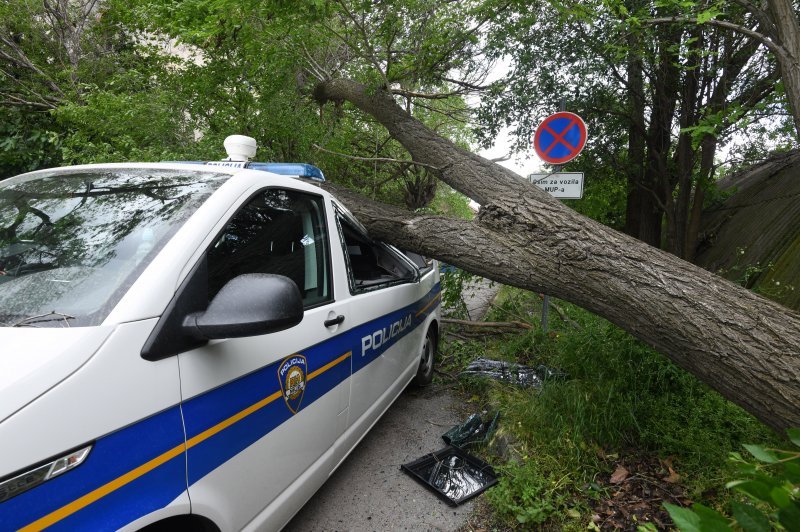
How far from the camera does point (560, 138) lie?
16.1ft

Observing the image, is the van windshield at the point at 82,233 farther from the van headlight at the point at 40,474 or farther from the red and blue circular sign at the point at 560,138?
the red and blue circular sign at the point at 560,138

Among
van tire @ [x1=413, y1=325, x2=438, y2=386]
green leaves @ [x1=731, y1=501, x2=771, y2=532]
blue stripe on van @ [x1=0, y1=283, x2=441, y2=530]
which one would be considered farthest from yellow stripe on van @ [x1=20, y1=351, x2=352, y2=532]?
van tire @ [x1=413, y1=325, x2=438, y2=386]

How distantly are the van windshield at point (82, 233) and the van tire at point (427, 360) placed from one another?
2.75m

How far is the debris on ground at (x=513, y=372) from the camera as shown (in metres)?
3.88

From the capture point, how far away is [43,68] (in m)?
8.62

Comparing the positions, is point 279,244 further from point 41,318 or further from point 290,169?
point 41,318

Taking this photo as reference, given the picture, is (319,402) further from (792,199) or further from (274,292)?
(792,199)

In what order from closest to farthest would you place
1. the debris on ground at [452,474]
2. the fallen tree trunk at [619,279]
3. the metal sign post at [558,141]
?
the fallen tree trunk at [619,279], the debris on ground at [452,474], the metal sign post at [558,141]

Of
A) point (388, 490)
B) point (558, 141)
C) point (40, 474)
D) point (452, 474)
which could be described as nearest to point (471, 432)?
point (452, 474)

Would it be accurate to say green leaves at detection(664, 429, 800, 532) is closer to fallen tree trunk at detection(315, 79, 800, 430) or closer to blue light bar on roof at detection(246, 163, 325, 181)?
fallen tree trunk at detection(315, 79, 800, 430)

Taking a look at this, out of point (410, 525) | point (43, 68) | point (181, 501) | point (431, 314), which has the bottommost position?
point (410, 525)

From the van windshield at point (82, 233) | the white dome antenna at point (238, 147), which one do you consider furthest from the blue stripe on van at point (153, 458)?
the white dome antenna at point (238, 147)

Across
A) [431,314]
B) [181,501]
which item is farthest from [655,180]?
[181,501]

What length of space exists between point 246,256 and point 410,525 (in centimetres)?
181
